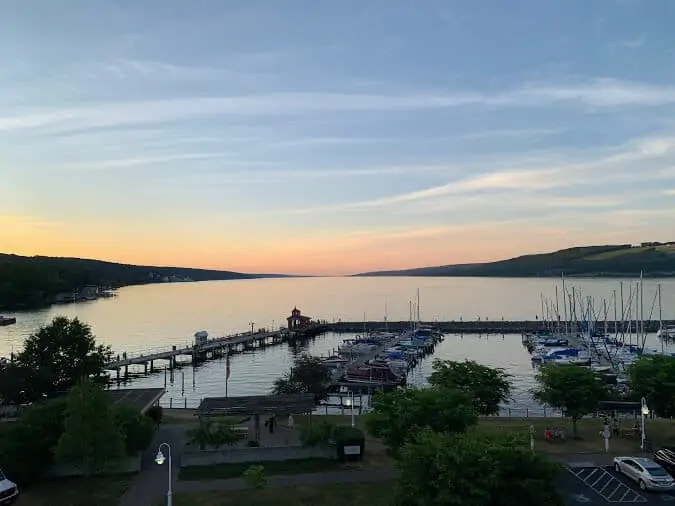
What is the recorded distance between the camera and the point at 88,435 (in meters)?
20.8

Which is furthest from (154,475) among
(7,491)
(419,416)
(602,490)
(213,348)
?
(213,348)

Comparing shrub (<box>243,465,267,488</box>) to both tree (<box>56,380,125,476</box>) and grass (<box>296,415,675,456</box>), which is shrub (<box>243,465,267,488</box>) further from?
grass (<box>296,415,675,456</box>)

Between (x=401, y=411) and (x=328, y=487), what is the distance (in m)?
4.11

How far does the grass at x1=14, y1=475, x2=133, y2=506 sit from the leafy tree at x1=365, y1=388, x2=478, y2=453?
33.7 ft

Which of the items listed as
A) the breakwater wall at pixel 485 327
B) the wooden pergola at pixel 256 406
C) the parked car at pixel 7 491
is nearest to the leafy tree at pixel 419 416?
the wooden pergola at pixel 256 406

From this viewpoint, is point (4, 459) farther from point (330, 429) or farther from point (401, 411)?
point (401, 411)

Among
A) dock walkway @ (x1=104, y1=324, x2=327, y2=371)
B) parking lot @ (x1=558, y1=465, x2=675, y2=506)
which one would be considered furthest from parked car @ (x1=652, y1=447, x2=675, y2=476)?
dock walkway @ (x1=104, y1=324, x2=327, y2=371)

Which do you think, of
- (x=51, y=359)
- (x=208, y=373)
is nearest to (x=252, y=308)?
(x=208, y=373)

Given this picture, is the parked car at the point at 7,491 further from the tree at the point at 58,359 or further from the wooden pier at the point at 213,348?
the wooden pier at the point at 213,348

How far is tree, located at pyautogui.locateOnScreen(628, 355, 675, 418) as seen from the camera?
31.6 m

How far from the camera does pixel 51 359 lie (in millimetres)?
37250

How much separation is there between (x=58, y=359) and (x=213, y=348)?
5038cm

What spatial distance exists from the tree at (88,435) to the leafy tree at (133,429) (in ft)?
8.56

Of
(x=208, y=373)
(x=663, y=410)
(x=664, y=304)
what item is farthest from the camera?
(x=664, y=304)
